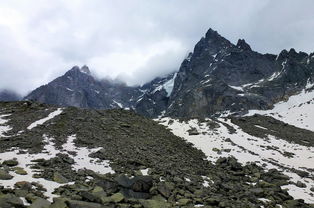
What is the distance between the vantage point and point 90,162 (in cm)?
2773

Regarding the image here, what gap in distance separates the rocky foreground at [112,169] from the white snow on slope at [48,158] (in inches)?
2.3

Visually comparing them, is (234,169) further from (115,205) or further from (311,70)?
(311,70)

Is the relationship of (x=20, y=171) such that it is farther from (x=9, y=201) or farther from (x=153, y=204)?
(x=153, y=204)

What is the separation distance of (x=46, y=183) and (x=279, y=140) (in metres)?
39.7

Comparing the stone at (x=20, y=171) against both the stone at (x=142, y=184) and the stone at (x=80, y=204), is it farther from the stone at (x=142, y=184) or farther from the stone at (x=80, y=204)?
the stone at (x=142, y=184)

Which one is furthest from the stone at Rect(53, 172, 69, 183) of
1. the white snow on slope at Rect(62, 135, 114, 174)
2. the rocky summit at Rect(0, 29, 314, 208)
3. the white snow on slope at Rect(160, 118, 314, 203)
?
the white snow on slope at Rect(160, 118, 314, 203)

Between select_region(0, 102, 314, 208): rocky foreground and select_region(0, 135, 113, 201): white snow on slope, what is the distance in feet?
0.19

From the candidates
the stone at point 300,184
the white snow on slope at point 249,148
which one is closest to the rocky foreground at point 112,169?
the stone at point 300,184

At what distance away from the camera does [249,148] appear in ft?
145

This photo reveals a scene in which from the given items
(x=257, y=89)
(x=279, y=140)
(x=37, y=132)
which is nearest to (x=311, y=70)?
(x=257, y=89)

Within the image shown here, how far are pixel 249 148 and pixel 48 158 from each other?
25781 mm

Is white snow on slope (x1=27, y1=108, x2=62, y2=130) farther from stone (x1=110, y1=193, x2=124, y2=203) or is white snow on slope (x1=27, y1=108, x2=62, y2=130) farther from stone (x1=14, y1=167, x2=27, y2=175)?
stone (x1=110, y1=193, x2=124, y2=203)

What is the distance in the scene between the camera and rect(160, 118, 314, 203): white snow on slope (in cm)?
3688

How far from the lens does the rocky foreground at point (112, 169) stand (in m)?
20.4
